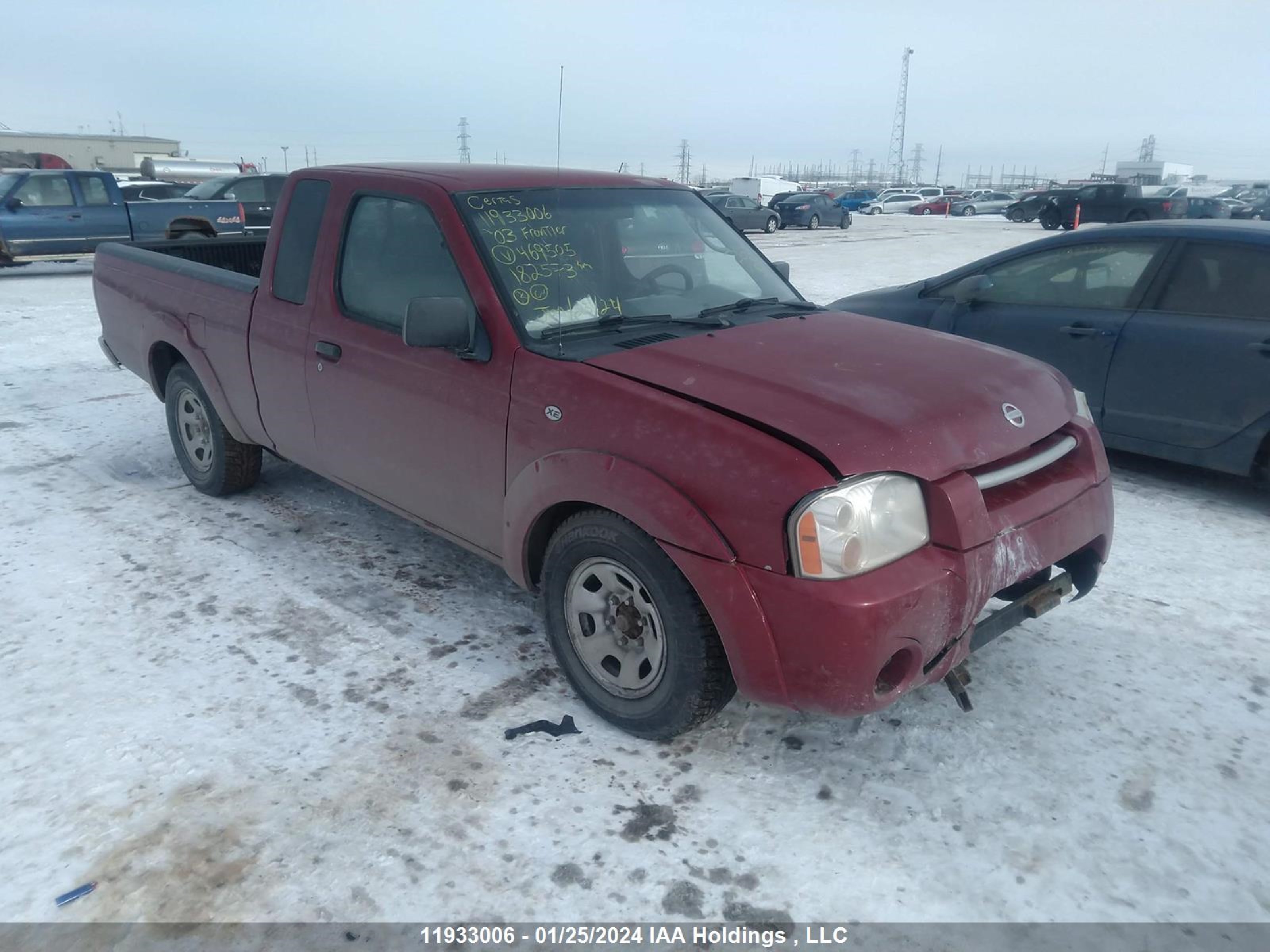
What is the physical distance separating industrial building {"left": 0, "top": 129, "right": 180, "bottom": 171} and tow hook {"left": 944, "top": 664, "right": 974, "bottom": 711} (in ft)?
229

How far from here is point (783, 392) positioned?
2809 mm

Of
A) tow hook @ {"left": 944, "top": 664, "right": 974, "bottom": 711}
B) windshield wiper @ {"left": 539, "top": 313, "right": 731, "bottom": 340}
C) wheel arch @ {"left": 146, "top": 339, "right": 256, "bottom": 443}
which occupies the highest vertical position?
windshield wiper @ {"left": 539, "top": 313, "right": 731, "bottom": 340}

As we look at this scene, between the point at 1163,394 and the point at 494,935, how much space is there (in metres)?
4.61

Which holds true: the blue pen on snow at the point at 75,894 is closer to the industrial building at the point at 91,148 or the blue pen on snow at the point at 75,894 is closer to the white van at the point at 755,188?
the white van at the point at 755,188

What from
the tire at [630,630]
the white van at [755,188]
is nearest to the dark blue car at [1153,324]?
the tire at [630,630]

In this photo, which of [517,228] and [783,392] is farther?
[517,228]

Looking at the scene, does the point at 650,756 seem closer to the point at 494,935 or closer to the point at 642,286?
the point at 494,935

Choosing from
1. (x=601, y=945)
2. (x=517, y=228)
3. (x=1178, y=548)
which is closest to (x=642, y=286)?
(x=517, y=228)

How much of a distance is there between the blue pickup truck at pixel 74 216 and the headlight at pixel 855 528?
14472mm

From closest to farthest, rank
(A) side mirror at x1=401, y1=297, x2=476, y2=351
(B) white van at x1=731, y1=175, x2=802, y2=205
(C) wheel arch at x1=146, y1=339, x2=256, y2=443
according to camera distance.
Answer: (A) side mirror at x1=401, y1=297, x2=476, y2=351
(C) wheel arch at x1=146, y1=339, x2=256, y2=443
(B) white van at x1=731, y1=175, x2=802, y2=205

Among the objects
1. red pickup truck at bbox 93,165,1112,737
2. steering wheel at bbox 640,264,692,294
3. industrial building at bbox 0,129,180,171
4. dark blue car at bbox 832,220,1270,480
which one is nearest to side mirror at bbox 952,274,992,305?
dark blue car at bbox 832,220,1270,480

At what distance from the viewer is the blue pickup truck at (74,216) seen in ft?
48.3

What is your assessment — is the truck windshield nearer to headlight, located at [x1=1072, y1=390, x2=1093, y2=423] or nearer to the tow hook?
headlight, located at [x1=1072, y1=390, x2=1093, y2=423]

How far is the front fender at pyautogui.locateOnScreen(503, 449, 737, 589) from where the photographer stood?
261 centimetres
